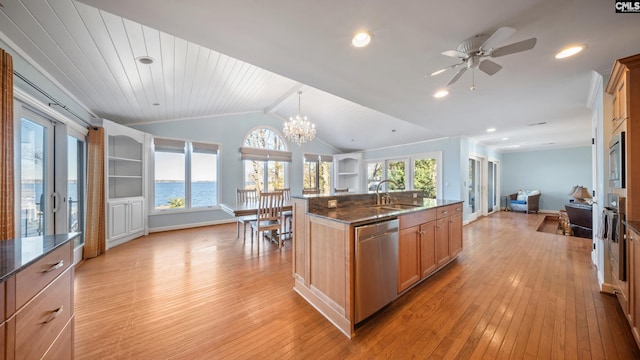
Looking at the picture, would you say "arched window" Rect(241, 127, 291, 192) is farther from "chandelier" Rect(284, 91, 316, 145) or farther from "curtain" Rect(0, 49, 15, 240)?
"curtain" Rect(0, 49, 15, 240)

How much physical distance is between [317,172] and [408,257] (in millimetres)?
5951

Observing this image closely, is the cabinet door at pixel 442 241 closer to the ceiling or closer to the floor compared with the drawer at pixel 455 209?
closer to the floor

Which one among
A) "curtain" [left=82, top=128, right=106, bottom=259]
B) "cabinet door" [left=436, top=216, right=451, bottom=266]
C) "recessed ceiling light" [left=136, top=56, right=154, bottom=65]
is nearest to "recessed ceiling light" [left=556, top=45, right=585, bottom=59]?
"cabinet door" [left=436, top=216, right=451, bottom=266]

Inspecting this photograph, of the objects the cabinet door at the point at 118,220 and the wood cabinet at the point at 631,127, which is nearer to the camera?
the wood cabinet at the point at 631,127

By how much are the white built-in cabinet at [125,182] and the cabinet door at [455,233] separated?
5.57m

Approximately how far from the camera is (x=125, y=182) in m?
4.67

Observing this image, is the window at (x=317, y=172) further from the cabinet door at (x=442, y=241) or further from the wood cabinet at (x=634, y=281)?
the wood cabinet at (x=634, y=281)

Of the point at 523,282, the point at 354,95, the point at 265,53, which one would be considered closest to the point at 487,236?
the point at 523,282

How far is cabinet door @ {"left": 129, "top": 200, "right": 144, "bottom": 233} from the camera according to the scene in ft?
14.4

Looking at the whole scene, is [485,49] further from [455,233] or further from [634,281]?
[455,233]

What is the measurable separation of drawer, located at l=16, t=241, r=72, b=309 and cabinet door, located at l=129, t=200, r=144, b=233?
3.77 meters

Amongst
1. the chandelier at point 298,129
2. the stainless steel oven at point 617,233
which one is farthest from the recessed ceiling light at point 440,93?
the chandelier at point 298,129

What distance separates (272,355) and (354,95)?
296 centimetres

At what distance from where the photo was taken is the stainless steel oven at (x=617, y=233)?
6.05ft
